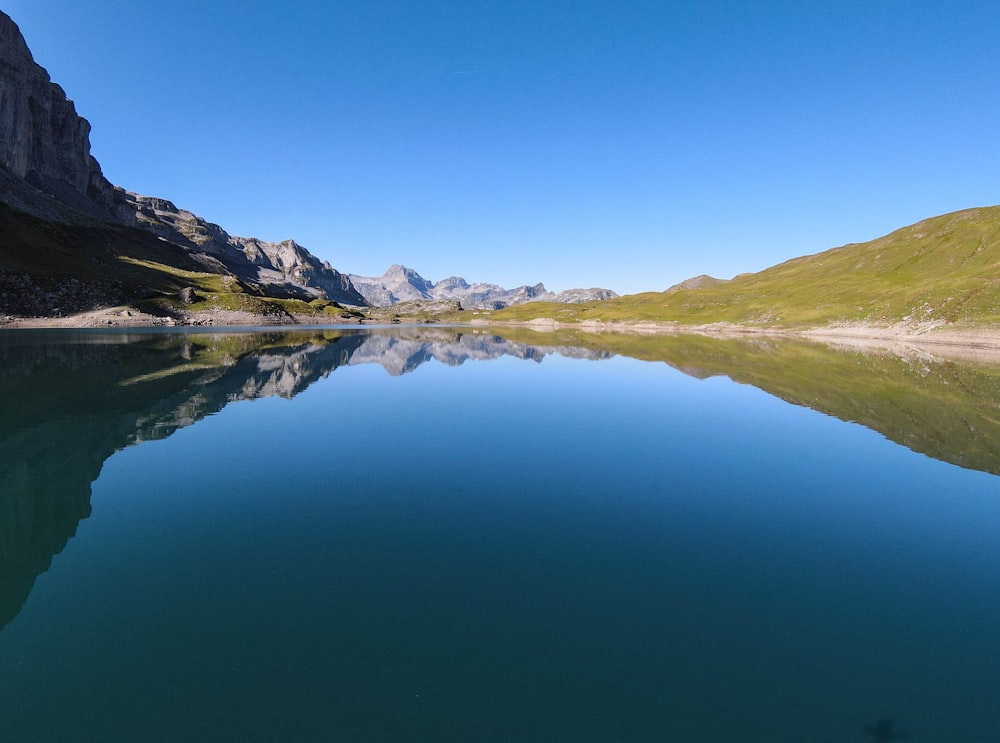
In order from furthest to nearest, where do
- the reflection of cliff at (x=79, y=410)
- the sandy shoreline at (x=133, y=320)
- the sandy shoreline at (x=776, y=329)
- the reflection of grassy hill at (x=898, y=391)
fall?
the sandy shoreline at (x=133, y=320) < the sandy shoreline at (x=776, y=329) < the reflection of grassy hill at (x=898, y=391) < the reflection of cliff at (x=79, y=410)

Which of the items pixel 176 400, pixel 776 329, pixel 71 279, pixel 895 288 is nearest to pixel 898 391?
pixel 176 400

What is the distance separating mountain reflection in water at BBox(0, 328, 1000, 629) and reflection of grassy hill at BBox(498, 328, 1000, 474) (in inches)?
4.2

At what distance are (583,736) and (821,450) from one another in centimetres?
2240

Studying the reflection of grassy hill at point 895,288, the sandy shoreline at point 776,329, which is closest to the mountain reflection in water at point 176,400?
the sandy shoreline at point 776,329

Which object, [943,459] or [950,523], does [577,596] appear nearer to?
[950,523]

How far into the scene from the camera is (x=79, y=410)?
95.9 ft

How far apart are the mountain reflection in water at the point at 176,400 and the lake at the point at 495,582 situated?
0.81 feet

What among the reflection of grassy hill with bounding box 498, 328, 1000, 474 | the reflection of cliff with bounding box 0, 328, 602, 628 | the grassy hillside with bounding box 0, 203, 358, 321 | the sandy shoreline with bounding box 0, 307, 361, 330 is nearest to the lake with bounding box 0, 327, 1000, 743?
the reflection of cliff with bounding box 0, 328, 602, 628

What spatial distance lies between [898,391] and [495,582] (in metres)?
44.1

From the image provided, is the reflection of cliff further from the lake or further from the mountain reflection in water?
the lake

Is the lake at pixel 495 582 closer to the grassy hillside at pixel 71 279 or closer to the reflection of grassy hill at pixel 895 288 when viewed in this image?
the reflection of grassy hill at pixel 895 288

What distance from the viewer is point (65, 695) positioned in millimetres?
7320

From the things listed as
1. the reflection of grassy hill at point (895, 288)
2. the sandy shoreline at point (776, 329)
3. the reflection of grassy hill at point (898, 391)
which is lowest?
the reflection of grassy hill at point (898, 391)

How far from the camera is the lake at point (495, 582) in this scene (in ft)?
23.5
